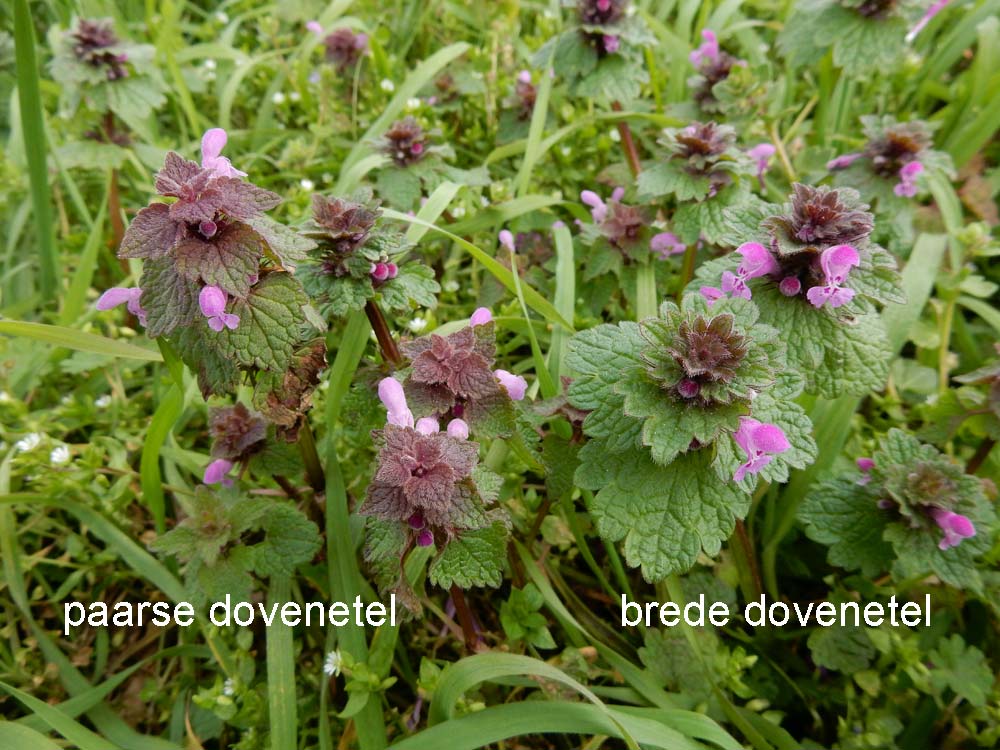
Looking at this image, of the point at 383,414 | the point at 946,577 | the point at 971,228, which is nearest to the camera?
the point at 946,577

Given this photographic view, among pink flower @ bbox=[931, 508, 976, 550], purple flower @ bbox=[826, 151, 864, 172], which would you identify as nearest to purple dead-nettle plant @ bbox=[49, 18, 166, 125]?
purple flower @ bbox=[826, 151, 864, 172]

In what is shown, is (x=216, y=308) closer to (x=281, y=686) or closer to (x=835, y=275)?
(x=281, y=686)

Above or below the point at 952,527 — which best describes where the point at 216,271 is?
above

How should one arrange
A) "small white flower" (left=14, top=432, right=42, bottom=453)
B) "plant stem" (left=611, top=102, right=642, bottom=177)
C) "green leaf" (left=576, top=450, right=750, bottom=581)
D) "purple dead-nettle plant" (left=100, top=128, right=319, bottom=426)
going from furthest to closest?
1. "plant stem" (left=611, top=102, right=642, bottom=177)
2. "small white flower" (left=14, top=432, right=42, bottom=453)
3. "green leaf" (left=576, top=450, right=750, bottom=581)
4. "purple dead-nettle plant" (left=100, top=128, right=319, bottom=426)

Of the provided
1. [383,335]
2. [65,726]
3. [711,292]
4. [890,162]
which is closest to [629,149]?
[890,162]

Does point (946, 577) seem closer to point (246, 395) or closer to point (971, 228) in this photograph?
point (971, 228)

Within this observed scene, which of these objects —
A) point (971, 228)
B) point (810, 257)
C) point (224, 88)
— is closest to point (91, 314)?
point (224, 88)

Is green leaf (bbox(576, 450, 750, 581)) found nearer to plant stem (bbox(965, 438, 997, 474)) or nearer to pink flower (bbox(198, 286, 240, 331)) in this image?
pink flower (bbox(198, 286, 240, 331))
